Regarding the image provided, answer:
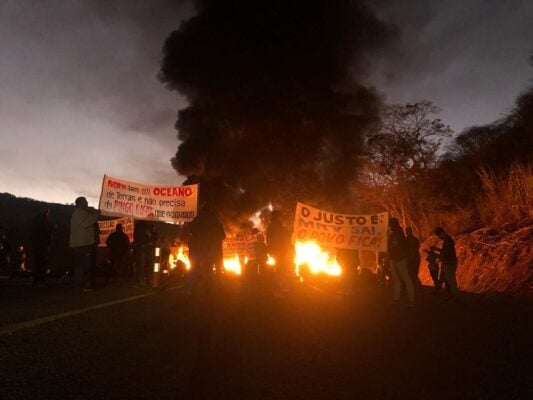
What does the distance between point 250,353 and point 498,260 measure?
11.9 metres

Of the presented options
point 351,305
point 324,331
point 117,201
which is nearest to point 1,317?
point 324,331

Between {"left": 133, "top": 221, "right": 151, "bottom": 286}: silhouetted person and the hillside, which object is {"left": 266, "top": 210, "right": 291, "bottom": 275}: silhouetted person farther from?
the hillside

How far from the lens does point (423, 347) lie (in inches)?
177

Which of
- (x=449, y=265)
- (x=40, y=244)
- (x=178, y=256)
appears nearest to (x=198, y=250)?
(x=40, y=244)

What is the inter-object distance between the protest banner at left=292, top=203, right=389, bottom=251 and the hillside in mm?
3093

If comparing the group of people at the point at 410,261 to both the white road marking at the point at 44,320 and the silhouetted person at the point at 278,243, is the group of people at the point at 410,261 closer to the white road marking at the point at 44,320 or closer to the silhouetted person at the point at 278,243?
the silhouetted person at the point at 278,243

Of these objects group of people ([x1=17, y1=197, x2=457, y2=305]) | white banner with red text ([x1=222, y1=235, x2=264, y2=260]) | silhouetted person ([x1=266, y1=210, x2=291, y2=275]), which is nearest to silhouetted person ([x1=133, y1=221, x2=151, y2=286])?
group of people ([x1=17, y1=197, x2=457, y2=305])

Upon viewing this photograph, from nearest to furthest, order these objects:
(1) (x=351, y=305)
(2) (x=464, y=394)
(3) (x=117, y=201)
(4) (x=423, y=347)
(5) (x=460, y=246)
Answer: (2) (x=464, y=394) → (4) (x=423, y=347) → (1) (x=351, y=305) → (3) (x=117, y=201) → (5) (x=460, y=246)

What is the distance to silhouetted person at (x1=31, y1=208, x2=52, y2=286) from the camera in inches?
416

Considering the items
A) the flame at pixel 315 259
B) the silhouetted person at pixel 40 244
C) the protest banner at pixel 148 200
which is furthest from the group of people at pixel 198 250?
the flame at pixel 315 259

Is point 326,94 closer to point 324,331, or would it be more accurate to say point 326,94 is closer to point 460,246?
point 460,246

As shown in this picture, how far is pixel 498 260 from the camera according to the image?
13461 millimetres

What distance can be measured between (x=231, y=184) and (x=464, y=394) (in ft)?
135

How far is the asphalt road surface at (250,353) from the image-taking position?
2.85m
